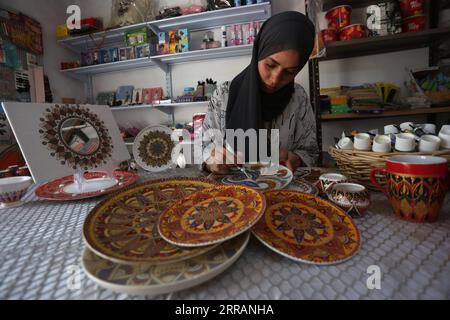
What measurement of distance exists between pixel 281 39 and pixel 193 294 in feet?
2.73

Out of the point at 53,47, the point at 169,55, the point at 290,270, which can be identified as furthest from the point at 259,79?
the point at 53,47

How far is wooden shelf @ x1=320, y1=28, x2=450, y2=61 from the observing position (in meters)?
1.50

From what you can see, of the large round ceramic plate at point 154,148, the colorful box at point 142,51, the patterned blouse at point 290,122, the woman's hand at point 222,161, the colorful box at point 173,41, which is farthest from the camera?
the colorful box at point 142,51

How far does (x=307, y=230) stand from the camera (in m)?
0.40

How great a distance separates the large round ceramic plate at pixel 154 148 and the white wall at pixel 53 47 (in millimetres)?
2242

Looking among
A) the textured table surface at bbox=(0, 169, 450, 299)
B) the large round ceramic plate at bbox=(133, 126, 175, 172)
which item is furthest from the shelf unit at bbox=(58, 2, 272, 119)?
the textured table surface at bbox=(0, 169, 450, 299)

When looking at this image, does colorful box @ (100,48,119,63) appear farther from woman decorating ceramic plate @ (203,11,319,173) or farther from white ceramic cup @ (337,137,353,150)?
white ceramic cup @ (337,137,353,150)

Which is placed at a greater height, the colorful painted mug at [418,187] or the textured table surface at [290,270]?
the colorful painted mug at [418,187]

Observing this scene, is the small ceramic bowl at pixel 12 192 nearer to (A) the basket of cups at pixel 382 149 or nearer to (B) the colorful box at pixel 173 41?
(A) the basket of cups at pixel 382 149

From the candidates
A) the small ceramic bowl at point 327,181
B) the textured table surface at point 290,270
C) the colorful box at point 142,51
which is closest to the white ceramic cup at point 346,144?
the small ceramic bowl at point 327,181

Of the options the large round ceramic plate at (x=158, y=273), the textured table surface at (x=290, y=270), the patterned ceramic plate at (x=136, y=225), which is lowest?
the textured table surface at (x=290, y=270)

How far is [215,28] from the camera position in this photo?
2254 millimetres

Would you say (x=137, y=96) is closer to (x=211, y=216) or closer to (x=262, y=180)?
(x=262, y=180)

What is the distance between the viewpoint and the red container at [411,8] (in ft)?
4.88
